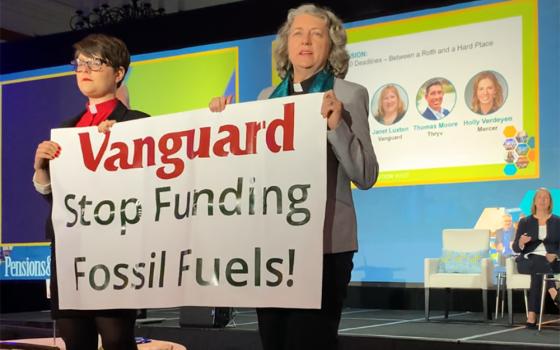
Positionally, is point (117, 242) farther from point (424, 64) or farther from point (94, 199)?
point (424, 64)

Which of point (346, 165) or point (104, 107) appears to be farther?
point (104, 107)

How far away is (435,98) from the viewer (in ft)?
22.1

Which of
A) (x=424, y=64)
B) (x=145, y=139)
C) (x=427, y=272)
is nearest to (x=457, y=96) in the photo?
(x=424, y=64)

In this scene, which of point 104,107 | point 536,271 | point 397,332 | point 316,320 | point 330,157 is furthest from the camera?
point 536,271

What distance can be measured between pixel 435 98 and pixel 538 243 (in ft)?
5.58

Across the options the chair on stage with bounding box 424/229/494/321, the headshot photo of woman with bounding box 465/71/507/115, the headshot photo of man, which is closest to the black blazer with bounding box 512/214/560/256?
the chair on stage with bounding box 424/229/494/321

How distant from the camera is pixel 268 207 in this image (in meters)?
1.89

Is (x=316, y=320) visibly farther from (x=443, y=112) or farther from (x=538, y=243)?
(x=443, y=112)

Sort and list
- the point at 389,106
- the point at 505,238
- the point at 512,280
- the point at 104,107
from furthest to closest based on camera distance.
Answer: the point at 389,106 < the point at 505,238 < the point at 512,280 < the point at 104,107

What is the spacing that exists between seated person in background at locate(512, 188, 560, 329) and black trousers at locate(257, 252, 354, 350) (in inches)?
165

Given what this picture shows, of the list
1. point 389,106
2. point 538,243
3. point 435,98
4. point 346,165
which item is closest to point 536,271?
point 538,243

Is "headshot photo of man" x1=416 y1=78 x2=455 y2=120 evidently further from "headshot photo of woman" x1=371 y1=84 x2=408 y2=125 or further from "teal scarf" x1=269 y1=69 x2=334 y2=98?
"teal scarf" x1=269 y1=69 x2=334 y2=98

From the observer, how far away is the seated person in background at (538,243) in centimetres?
558

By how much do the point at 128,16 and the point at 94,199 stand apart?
27.8 feet
